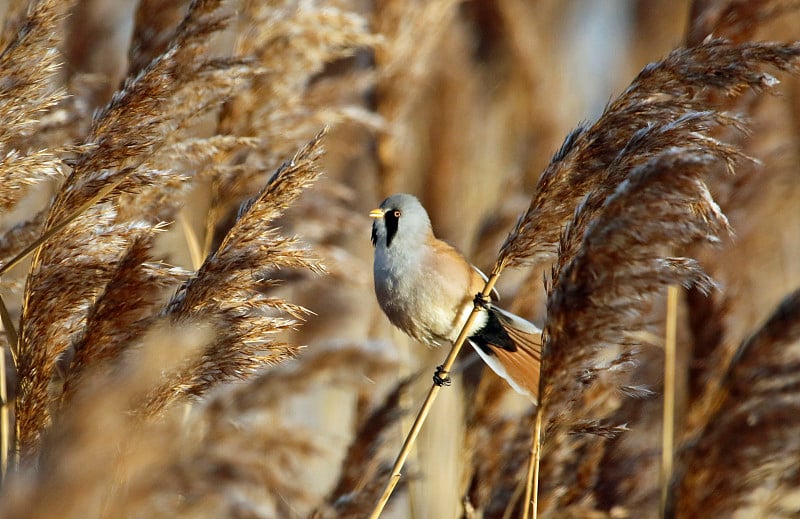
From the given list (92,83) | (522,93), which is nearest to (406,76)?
(92,83)

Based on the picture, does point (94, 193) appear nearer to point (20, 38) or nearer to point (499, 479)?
point (20, 38)

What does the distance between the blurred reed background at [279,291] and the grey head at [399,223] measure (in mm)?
290

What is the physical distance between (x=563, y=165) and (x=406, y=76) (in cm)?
161

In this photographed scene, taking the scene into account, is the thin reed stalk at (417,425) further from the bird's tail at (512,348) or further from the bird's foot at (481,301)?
the bird's tail at (512,348)

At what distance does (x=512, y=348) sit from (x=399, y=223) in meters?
0.46

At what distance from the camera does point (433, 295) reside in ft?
7.09

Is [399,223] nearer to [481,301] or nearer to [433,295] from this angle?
[433,295]

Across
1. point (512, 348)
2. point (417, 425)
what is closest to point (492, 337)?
point (512, 348)

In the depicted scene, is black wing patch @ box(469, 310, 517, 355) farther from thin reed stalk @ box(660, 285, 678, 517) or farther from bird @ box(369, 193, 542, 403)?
thin reed stalk @ box(660, 285, 678, 517)

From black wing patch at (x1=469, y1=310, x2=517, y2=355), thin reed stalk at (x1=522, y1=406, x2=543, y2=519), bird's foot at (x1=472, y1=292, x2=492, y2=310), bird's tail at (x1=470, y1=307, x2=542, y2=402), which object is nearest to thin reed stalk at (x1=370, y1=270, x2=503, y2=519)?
bird's foot at (x1=472, y1=292, x2=492, y2=310)

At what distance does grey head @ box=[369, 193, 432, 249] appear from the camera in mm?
2246

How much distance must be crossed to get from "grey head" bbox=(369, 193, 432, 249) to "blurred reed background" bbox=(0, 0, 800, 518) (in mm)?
290

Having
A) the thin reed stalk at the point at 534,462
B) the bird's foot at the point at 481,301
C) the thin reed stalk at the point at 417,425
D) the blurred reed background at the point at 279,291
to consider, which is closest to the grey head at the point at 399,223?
the blurred reed background at the point at 279,291

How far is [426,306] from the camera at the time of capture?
2154 millimetres
